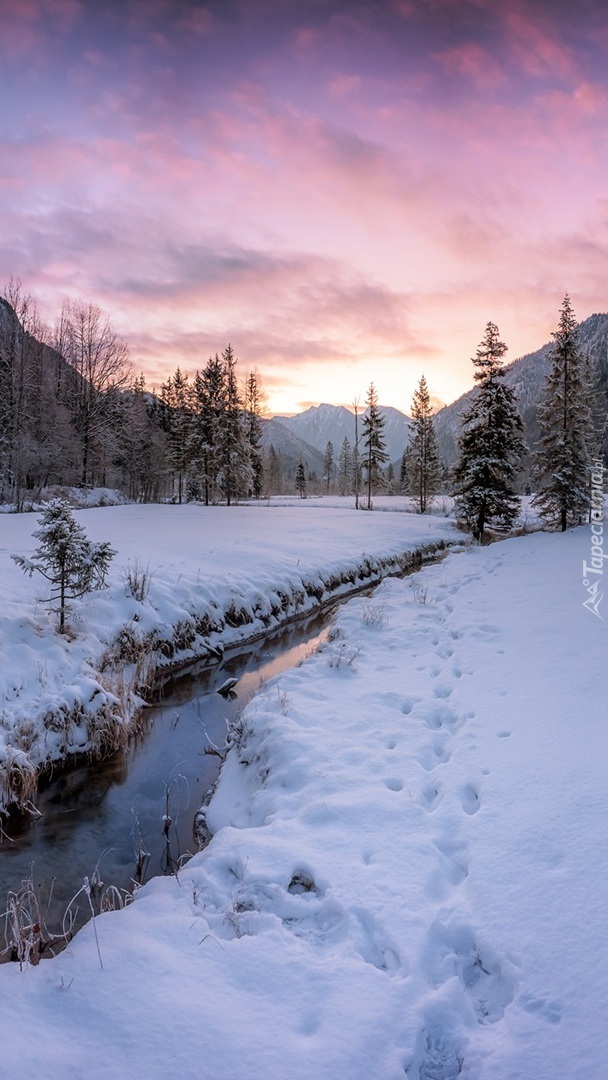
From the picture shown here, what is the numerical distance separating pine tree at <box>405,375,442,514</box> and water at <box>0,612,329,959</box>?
36.4m

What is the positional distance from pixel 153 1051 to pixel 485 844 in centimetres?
232

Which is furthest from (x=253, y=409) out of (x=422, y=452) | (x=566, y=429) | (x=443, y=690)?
(x=443, y=690)

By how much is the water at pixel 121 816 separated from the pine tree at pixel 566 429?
20937mm

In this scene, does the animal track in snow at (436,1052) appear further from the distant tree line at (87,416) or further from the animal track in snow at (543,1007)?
the distant tree line at (87,416)

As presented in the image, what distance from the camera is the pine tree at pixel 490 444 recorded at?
25156 mm

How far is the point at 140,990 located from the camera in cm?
260

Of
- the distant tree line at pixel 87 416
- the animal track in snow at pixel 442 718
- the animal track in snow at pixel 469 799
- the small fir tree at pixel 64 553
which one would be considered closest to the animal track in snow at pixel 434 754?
the animal track in snow at pixel 442 718

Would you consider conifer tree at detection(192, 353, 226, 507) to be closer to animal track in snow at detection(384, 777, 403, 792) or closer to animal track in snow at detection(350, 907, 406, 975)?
animal track in snow at detection(384, 777, 403, 792)

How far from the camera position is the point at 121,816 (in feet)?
16.9

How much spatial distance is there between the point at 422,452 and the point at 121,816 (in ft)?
134

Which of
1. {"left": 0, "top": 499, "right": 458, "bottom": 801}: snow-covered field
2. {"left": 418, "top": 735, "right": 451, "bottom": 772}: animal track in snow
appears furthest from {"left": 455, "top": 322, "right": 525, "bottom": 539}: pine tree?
{"left": 418, "top": 735, "right": 451, "bottom": 772}: animal track in snow

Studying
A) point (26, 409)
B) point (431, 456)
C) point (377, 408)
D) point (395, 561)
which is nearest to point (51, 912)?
point (395, 561)

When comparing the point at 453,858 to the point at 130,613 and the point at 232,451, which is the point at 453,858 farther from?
the point at 232,451

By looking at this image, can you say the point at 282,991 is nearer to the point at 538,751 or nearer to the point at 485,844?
the point at 485,844
